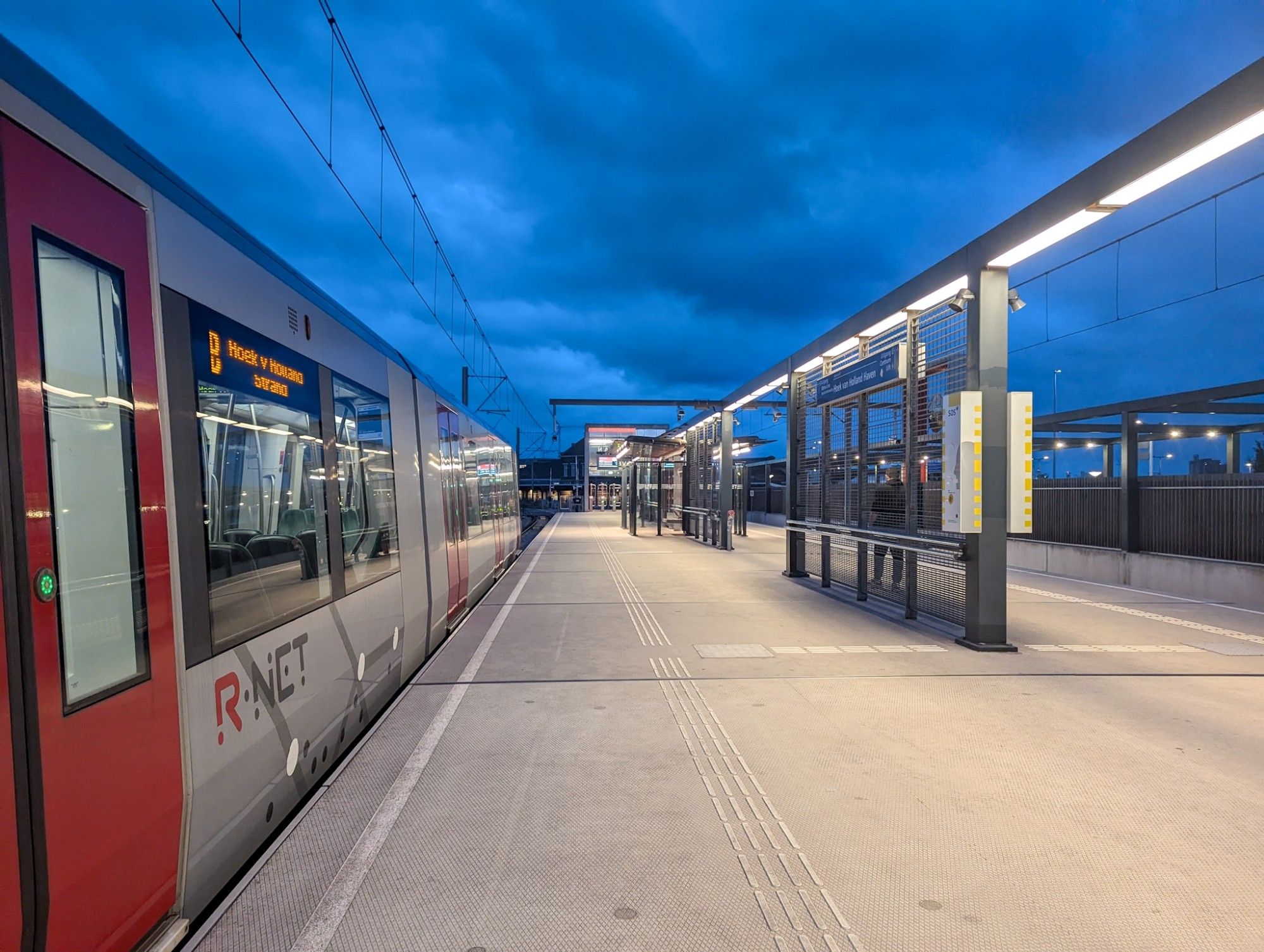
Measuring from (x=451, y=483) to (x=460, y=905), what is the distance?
229 inches

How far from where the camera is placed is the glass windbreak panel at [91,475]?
1896mm

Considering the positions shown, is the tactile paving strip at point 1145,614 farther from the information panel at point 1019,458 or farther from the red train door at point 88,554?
the red train door at point 88,554

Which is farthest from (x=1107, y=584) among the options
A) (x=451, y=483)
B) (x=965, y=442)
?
(x=451, y=483)

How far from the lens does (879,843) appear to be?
3.27 metres

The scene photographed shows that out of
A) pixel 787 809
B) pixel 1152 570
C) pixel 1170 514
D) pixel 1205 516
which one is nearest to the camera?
pixel 787 809

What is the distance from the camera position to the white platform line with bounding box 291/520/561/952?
2.59 metres

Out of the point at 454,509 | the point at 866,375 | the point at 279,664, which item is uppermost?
the point at 866,375

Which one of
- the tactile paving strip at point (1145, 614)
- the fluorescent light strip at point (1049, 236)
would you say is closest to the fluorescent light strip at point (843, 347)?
the fluorescent light strip at point (1049, 236)

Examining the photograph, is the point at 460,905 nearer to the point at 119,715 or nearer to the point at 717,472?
the point at 119,715

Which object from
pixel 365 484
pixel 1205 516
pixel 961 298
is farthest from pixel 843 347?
pixel 365 484

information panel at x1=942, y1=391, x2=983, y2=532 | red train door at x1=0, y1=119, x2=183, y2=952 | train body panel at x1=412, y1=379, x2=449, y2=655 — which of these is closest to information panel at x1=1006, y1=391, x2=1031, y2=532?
information panel at x1=942, y1=391, x2=983, y2=532

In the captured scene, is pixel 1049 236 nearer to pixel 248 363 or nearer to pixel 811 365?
pixel 811 365

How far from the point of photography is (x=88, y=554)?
6.53 ft

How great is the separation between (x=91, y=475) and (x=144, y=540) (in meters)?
0.29
